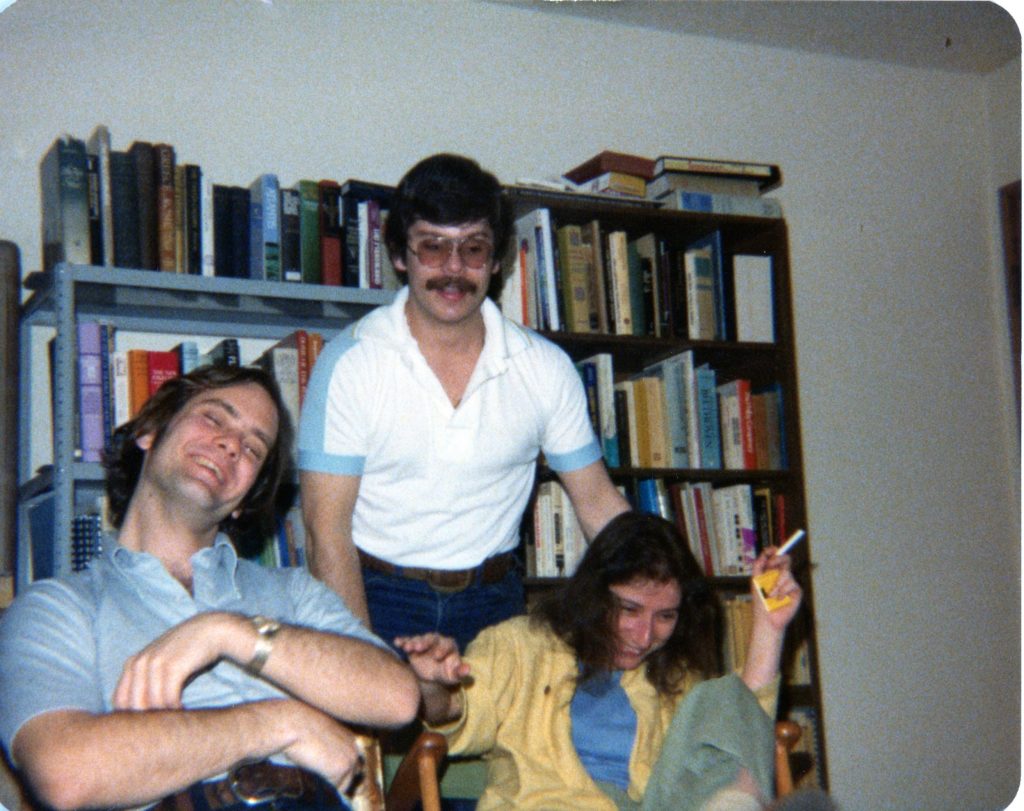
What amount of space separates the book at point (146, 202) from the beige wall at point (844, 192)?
39 centimetres

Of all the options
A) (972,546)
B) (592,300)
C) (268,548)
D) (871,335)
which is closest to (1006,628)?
(972,546)

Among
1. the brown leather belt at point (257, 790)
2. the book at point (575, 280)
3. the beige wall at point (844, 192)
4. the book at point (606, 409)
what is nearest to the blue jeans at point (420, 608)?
the brown leather belt at point (257, 790)

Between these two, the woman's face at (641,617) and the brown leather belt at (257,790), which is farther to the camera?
the woman's face at (641,617)

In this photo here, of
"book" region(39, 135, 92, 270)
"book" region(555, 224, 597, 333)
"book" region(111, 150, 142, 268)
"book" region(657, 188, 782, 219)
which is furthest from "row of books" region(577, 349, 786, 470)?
"book" region(39, 135, 92, 270)

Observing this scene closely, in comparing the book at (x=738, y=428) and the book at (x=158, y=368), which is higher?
the book at (x=158, y=368)

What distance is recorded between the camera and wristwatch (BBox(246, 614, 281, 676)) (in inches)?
55.5

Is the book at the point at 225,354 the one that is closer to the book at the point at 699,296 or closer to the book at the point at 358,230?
the book at the point at 358,230

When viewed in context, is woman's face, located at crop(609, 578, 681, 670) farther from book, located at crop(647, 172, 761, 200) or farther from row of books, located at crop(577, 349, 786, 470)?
book, located at crop(647, 172, 761, 200)

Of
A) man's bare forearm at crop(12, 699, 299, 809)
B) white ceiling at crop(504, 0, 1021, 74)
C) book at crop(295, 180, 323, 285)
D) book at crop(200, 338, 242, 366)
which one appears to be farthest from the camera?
white ceiling at crop(504, 0, 1021, 74)

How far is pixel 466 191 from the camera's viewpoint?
82.9 inches

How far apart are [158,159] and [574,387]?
99 centimetres

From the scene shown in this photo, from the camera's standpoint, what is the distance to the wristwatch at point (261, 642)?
4.62 feet

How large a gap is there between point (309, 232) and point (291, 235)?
43 millimetres

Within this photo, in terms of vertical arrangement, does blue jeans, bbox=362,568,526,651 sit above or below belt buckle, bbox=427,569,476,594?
below
